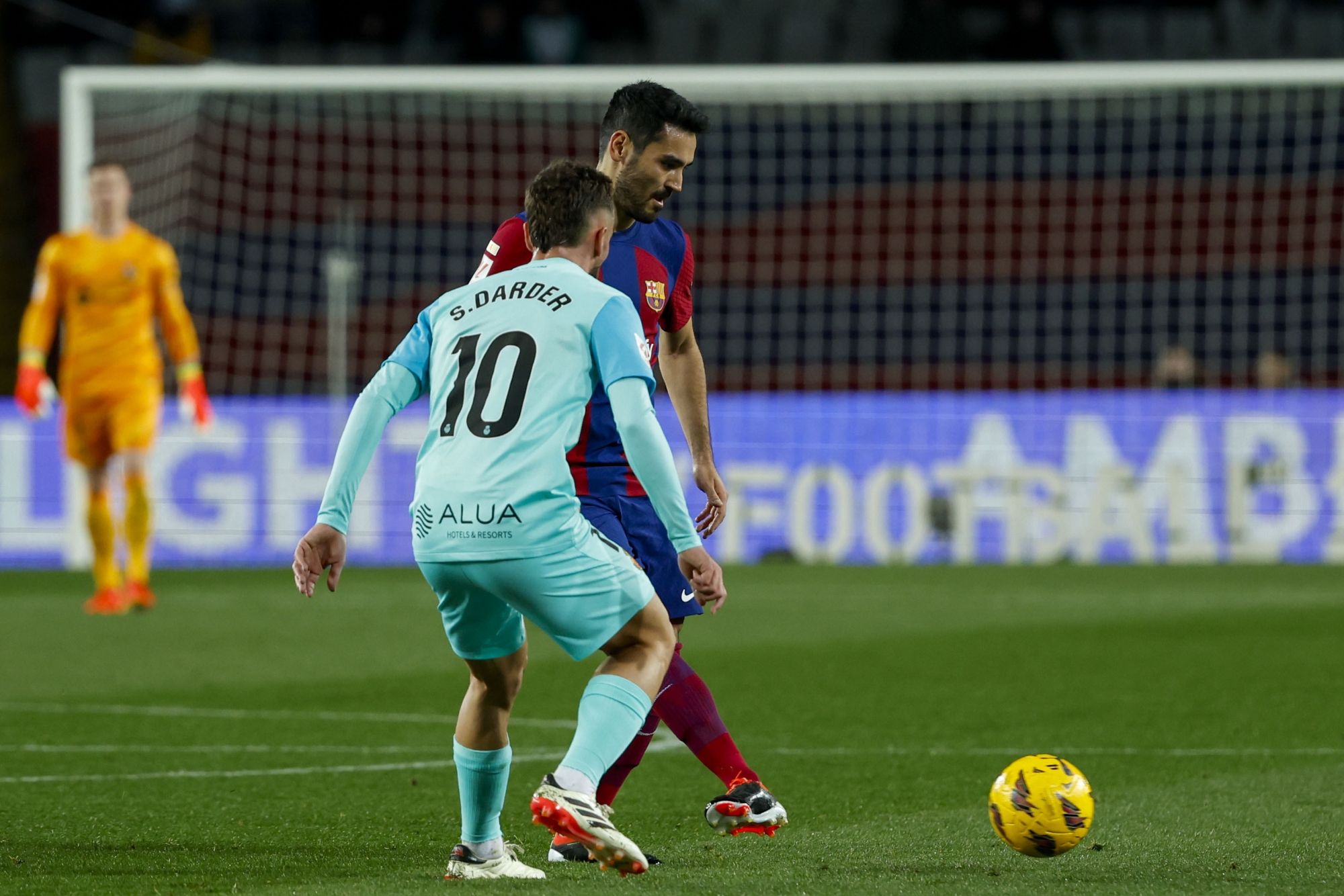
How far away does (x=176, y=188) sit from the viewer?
16891mm

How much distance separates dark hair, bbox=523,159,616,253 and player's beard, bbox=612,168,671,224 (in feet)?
2.22

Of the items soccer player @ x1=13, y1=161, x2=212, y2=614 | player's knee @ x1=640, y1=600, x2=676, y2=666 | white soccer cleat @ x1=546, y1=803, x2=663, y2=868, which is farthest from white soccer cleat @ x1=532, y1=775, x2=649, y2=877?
soccer player @ x1=13, y1=161, x2=212, y2=614

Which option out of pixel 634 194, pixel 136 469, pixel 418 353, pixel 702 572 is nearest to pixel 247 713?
pixel 634 194

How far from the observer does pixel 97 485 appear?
1205cm

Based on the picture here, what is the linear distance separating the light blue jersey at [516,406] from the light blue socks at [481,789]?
1.64 ft

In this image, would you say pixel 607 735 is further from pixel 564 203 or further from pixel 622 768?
pixel 564 203

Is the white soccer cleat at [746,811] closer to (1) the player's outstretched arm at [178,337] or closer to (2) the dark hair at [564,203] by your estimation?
(2) the dark hair at [564,203]

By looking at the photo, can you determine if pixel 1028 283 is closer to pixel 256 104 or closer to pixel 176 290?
pixel 256 104

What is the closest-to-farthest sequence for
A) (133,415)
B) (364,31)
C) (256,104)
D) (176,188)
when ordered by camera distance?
1. (133,415)
2. (176,188)
3. (256,104)
4. (364,31)

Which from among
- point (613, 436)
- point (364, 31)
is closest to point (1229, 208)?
point (364, 31)

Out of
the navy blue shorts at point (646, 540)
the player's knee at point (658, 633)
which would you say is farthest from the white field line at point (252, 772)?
the player's knee at point (658, 633)

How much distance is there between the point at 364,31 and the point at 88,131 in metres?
8.54

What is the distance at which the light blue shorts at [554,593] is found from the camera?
409cm

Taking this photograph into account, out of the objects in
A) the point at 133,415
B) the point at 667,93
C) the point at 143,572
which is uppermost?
the point at 667,93
